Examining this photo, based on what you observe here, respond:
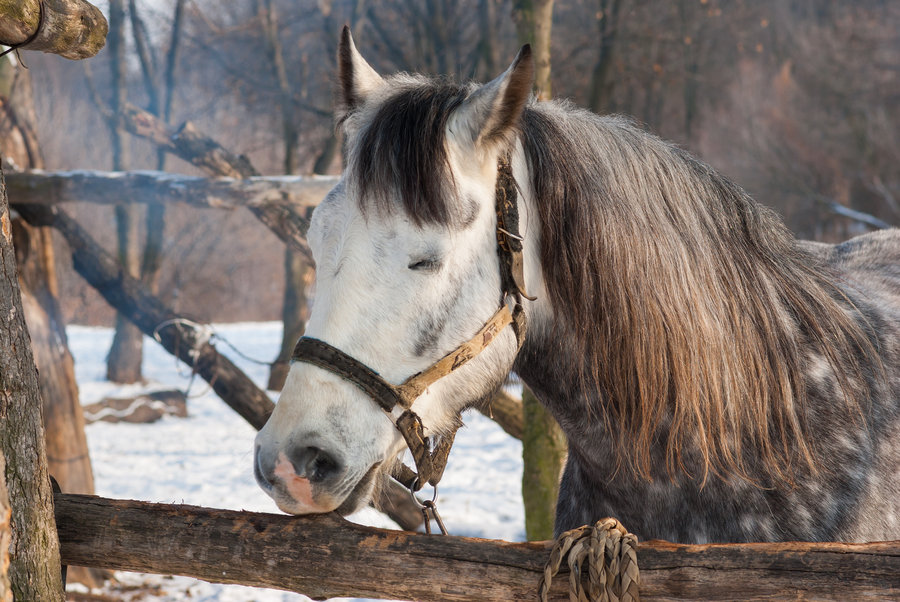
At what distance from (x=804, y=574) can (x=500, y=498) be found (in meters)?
4.80

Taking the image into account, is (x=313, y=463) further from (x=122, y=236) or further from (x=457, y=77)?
(x=122, y=236)

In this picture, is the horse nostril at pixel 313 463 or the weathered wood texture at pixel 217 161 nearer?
the horse nostril at pixel 313 463

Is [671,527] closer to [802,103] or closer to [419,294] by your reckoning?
[419,294]

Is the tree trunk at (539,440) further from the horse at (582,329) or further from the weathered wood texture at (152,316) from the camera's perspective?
the horse at (582,329)

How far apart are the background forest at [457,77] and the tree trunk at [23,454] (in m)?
3.65

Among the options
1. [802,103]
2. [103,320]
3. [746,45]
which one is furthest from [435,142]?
[802,103]

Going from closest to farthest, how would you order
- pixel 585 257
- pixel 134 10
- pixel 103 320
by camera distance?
pixel 585 257 < pixel 134 10 < pixel 103 320

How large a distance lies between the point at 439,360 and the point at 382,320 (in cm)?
18

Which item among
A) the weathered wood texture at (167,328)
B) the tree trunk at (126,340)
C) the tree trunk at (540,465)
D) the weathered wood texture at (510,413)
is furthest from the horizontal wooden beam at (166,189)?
the tree trunk at (126,340)

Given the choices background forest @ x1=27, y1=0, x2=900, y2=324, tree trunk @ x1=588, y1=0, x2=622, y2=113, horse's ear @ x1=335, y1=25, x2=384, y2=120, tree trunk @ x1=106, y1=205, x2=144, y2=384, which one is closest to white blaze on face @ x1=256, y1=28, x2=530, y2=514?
horse's ear @ x1=335, y1=25, x2=384, y2=120

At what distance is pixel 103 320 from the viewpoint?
19.6m

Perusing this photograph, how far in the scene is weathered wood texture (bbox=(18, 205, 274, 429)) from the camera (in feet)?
13.8

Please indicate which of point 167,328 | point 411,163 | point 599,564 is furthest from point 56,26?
point 167,328

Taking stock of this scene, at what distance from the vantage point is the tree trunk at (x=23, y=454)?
57.5 inches
